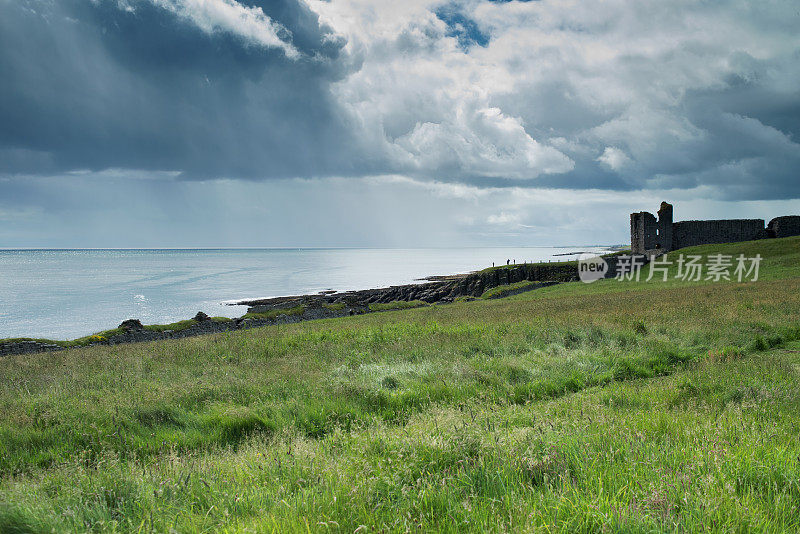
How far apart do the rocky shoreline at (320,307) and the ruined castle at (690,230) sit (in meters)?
11.7

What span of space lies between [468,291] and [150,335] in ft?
140

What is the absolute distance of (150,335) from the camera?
98.6ft

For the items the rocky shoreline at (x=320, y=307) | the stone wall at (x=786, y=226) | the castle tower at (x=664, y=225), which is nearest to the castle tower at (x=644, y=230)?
the castle tower at (x=664, y=225)

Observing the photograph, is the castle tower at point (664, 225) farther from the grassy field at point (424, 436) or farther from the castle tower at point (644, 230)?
the grassy field at point (424, 436)

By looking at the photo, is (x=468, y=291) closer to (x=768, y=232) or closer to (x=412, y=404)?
(x=768, y=232)

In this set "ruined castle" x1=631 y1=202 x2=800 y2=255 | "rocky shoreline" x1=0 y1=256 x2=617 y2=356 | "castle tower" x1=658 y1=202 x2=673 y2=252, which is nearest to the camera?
"rocky shoreline" x1=0 y1=256 x2=617 y2=356

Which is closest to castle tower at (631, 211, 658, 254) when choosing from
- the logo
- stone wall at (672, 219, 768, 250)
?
stone wall at (672, 219, 768, 250)

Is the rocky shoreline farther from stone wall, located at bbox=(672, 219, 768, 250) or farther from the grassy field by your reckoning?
stone wall, located at bbox=(672, 219, 768, 250)

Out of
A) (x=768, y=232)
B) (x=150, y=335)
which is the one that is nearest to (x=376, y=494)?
(x=150, y=335)

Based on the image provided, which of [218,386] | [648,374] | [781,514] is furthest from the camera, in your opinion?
[648,374]

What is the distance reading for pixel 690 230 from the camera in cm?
6444

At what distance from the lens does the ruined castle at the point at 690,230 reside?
204 ft

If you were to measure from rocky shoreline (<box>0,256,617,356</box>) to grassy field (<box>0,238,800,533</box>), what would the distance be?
1656cm

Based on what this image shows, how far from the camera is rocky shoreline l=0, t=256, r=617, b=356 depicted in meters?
28.0
